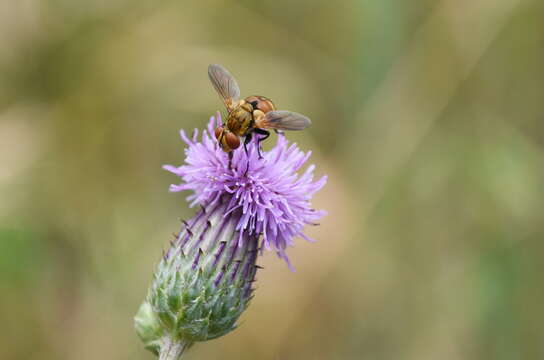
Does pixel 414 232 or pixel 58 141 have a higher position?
pixel 414 232

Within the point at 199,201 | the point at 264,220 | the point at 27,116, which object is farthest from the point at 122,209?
the point at 264,220

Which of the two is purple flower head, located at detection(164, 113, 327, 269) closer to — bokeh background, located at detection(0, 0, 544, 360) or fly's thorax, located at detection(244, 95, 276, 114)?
fly's thorax, located at detection(244, 95, 276, 114)

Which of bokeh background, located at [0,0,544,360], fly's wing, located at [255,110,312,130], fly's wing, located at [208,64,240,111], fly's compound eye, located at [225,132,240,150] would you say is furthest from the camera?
bokeh background, located at [0,0,544,360]

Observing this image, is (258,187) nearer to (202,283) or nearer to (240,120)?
(240,120)

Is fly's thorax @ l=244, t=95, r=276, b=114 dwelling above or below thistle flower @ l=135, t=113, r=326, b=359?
above

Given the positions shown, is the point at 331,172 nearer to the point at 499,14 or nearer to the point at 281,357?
the point at 281,357

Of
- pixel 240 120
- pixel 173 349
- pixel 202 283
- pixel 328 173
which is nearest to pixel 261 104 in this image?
pixel 240 120

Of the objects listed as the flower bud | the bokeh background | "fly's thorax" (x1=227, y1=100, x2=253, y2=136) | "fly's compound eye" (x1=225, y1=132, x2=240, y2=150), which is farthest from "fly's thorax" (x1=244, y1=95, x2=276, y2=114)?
the bokeh background
